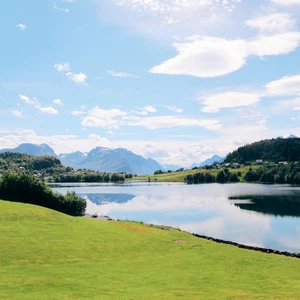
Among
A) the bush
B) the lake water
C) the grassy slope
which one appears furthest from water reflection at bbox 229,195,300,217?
the bush

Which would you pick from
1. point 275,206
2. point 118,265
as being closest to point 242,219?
point 275,206

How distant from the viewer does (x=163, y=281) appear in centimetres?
3347

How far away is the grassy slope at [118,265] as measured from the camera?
28.9 m

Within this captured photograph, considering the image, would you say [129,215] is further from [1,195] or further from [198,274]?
[198,274]

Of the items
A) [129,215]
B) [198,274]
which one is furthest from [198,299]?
[129,215]

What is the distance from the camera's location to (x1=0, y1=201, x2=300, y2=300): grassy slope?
2886 centimetres

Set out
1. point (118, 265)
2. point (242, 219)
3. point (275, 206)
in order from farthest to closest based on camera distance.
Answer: point (275, 206) → point (242, 219) → point (118, 265)

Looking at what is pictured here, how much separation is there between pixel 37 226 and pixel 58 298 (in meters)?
34.8

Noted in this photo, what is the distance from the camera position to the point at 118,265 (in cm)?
4100

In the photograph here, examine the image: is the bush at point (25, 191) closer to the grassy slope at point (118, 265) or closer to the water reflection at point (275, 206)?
the grassy slope at point (118, 265)

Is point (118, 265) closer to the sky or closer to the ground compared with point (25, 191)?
closer to the ground

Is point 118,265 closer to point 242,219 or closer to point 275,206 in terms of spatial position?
point 242,219

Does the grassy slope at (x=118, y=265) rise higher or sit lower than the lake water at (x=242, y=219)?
higher

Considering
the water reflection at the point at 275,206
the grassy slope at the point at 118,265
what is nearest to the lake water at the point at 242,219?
the water reflection at the point at 275,206
